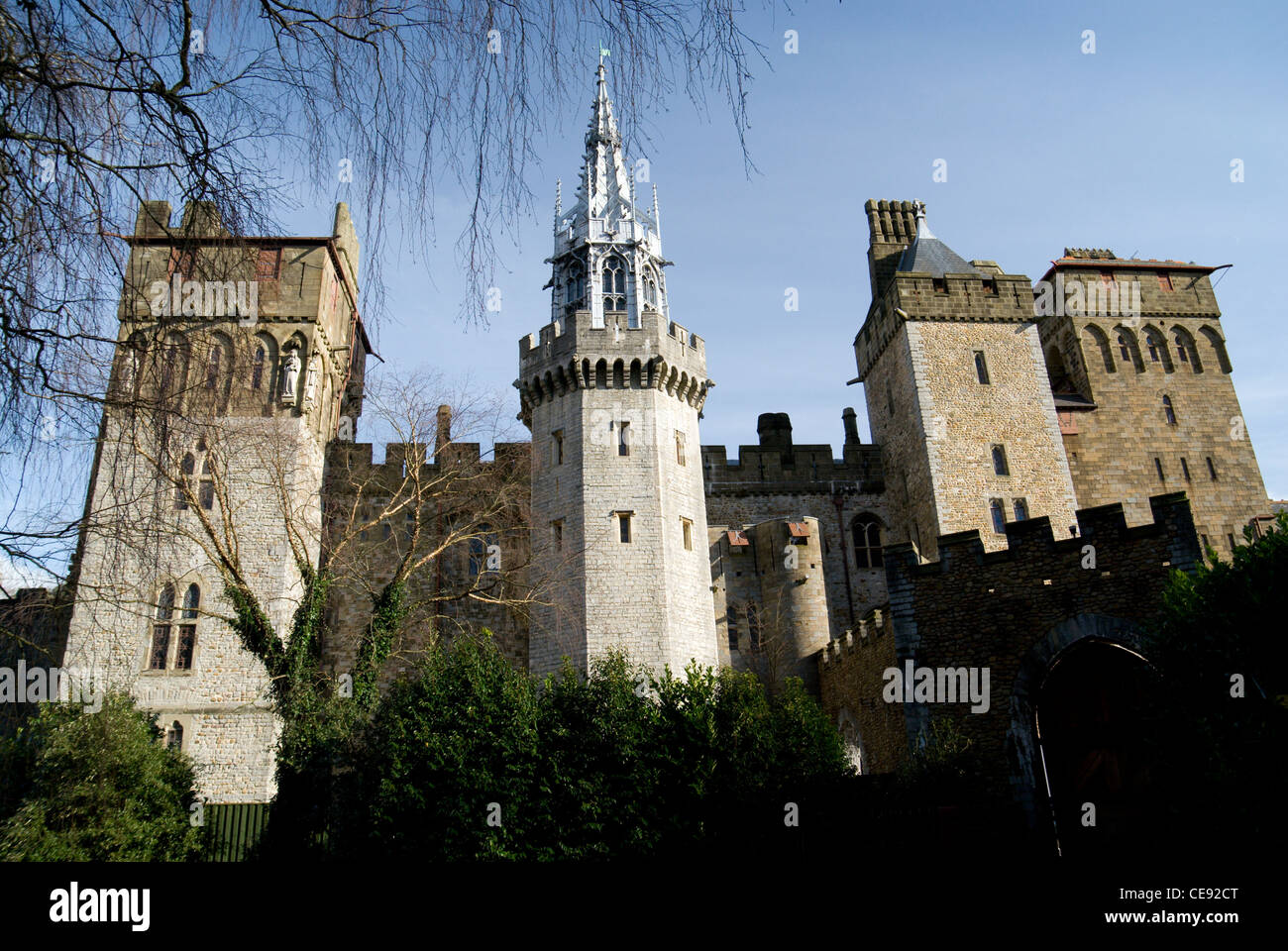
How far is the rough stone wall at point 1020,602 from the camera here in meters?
13.4

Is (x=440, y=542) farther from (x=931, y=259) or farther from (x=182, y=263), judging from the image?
(x=182, y=263)

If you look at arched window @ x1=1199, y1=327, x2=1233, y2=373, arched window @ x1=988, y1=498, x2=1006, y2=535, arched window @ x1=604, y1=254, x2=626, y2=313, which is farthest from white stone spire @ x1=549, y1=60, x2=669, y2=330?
arched window @ x1=1199, y1=327, x2=1233, y2=373

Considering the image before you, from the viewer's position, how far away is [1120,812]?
1332 centimetres

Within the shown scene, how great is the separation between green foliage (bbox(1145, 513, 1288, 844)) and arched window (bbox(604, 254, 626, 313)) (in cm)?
1749

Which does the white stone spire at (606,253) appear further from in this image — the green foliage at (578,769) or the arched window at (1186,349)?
the arched window at (1186,349)

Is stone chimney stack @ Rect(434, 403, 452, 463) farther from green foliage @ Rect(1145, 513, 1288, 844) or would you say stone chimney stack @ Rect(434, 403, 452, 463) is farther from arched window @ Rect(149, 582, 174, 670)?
green foliage @ Rect(1145, 513, 1288, 844)

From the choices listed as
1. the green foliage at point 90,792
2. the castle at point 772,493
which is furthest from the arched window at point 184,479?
the green foliage at point 90,792

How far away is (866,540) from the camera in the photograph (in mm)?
27047

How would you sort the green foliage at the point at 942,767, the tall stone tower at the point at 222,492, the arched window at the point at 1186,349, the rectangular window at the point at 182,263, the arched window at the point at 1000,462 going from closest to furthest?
the rectangular window at the point at 182,263 → the tall stone tower at the point at 222,492 → the green foliage at the point at 942,767 → the arched window at the point at 1000,462 → the arched window at the point at 1186,349

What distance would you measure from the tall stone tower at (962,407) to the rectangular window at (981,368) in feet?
0.10

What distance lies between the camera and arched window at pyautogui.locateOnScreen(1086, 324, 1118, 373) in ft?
95.7

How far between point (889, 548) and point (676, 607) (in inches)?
259

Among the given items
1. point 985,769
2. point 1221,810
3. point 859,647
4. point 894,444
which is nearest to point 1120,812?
point 985,769
